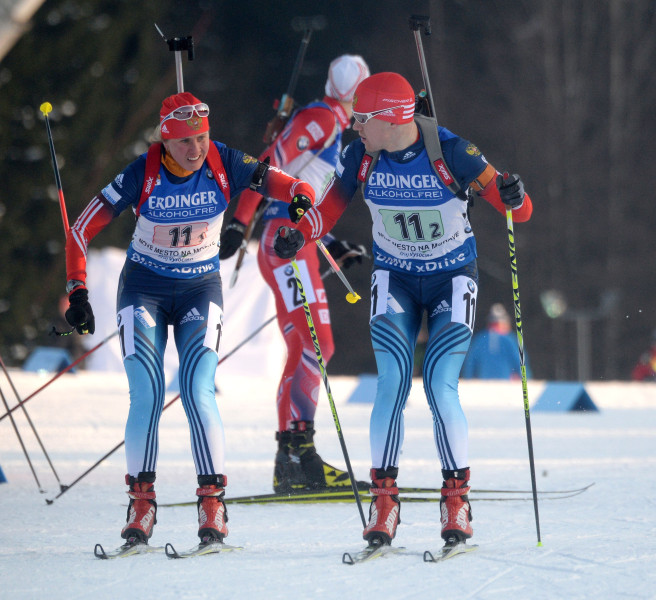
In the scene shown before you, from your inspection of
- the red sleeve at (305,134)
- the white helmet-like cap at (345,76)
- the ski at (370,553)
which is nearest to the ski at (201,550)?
the ski at (370,553)

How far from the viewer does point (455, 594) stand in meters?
3.64

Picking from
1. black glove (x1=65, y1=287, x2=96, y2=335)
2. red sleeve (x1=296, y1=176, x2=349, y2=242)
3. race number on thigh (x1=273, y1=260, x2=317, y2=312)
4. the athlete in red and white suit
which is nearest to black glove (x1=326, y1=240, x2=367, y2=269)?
the athlete in red and white suit

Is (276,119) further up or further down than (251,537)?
further up

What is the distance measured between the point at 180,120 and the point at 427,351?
1275 mm

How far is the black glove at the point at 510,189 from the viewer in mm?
4340

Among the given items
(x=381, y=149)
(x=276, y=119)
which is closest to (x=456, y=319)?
(x=381, y=149)

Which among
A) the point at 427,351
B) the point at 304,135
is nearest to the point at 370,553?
the point at 427,351

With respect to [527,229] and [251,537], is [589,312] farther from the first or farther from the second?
[251,537]

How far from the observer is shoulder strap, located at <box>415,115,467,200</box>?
441 centimetres

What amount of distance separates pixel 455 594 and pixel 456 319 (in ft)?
3.78

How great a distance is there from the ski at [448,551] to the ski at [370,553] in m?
0.14

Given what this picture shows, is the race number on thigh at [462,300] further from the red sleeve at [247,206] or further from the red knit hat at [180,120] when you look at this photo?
the red sleeve at [247,206]

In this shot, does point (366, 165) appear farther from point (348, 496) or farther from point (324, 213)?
point (348, 496)

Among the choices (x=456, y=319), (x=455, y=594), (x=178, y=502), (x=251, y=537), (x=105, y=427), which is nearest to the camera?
(x=455, y=594)
